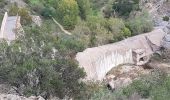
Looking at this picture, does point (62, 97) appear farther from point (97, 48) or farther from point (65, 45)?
point (97, 48)

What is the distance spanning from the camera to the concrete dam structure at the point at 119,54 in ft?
129

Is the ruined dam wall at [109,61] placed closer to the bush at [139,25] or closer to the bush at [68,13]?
the bush at [139,25]

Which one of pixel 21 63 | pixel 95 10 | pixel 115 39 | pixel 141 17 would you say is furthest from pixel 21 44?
pixel 95 10

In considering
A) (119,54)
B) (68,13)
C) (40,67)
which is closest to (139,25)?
(119,54)

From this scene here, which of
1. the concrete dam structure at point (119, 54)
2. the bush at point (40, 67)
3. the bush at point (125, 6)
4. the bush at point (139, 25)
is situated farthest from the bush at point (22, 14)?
the bush at point (40, 67)

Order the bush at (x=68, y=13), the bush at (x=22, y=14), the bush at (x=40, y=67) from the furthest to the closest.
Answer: the bush at (x=68, y=13) → the bush at (x=22, y=14) → the bush at (x=40, y=67)

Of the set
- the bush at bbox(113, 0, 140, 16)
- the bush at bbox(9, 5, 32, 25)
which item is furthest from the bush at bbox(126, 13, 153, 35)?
the bush at bbox(9, 5, 32, 25)

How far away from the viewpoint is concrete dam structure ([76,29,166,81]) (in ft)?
129

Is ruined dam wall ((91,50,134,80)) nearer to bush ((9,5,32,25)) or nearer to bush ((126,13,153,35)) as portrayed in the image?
bush ((126,13,153,35))

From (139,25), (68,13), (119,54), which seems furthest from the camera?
(68,13)

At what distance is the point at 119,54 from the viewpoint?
45.0 meters

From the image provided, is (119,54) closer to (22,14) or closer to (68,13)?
(68,13)

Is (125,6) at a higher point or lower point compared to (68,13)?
lower

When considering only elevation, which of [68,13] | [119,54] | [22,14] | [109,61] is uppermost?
[22,14]
